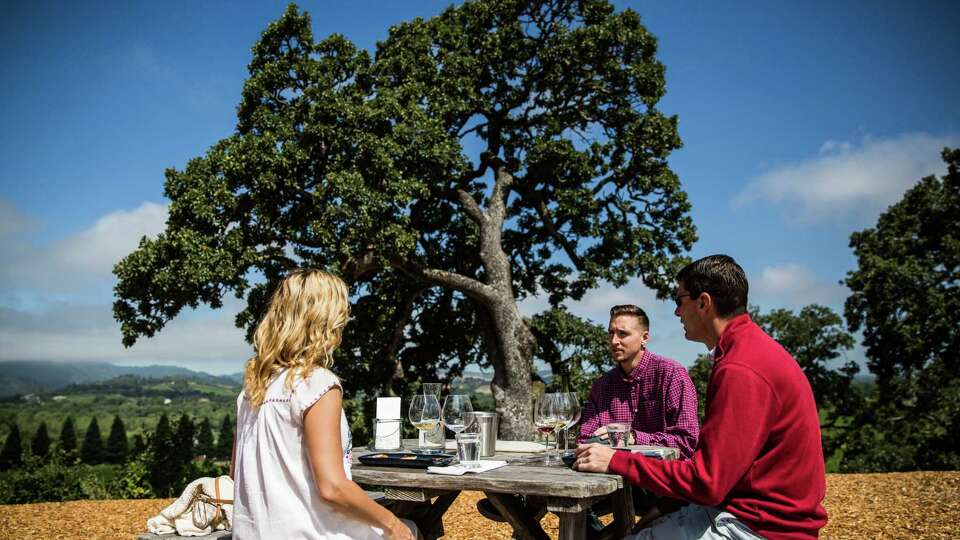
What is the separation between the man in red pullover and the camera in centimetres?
240

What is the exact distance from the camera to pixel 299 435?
2.58 m

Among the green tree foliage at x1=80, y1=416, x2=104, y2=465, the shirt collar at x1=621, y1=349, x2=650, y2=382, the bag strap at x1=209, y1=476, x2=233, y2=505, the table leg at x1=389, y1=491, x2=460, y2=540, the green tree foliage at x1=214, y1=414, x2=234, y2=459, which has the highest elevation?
the shirt collar at x1=621, y1=349, x2=650, y2=382

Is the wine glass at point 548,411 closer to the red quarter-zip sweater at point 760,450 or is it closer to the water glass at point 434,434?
the water glass at point 434,434

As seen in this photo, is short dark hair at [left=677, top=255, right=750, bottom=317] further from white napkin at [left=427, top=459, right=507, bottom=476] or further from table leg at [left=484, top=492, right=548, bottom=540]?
table leg at [left=484, top=492, right=548, bottom=540]

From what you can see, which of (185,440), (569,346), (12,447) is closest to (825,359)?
(569,346)

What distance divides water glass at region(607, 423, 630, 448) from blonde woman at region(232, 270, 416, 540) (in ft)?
4.66

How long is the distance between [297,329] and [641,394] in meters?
2.77

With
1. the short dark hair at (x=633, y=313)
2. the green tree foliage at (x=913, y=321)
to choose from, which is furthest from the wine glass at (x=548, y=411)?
the green tree foliage at (x=913, y=321)

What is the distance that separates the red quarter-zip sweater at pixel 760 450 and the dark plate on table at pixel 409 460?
1.35m

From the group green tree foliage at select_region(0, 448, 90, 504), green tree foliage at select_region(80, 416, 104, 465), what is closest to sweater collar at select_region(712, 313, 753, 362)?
green tree foliage at select_region(0, 448, 90, 504)

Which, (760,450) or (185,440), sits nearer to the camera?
(760,450)

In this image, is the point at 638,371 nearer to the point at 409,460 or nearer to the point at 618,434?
the point at 618,434

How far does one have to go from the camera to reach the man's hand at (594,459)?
9.76 feet

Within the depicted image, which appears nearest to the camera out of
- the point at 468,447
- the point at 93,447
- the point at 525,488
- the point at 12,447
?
the point at 525,488
